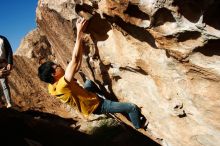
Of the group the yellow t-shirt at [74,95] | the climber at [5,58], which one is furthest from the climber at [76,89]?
the climber at [5,58]

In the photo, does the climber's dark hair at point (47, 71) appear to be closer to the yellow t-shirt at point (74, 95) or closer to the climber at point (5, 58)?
the yellow t-shirt at point (74, 95)

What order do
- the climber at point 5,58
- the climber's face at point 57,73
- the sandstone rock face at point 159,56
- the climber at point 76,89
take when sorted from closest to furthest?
the sandstone rock face at point 159,56
the climber at point 76,89
the climber's face at point 57,73
the climber at point 5,58

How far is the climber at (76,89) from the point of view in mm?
6066

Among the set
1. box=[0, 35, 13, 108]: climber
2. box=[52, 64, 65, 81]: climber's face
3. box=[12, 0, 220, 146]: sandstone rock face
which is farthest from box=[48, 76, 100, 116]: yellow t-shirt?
box=[0, 35, 13, 108]: climber

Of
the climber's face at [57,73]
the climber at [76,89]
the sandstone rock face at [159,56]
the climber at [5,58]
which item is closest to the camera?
the sandstone rock face at [159,56]

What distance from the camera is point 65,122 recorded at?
11773mm

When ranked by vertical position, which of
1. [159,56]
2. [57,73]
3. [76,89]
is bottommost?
[76,89]

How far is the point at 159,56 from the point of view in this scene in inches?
223

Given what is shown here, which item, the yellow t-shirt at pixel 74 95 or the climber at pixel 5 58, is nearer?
the yellow t-shirt at pixel 74 95

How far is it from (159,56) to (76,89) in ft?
5.80

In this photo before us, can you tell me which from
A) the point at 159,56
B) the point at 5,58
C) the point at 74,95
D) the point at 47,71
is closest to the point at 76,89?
the point at 74,95

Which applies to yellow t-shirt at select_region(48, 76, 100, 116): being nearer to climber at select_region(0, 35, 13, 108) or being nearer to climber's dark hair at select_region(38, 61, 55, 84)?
climber's dark hair at select_region(38, 61, 55, 84)

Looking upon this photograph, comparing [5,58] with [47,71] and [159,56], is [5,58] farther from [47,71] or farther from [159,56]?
[159,56]

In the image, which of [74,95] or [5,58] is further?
[5,58]
